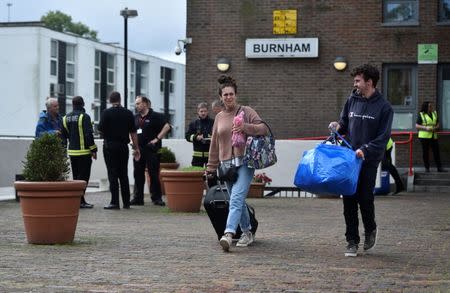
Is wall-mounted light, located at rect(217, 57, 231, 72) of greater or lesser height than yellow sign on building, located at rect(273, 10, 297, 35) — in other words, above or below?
below

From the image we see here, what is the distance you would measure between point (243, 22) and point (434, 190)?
22.3ft

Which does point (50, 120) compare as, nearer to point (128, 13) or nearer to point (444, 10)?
point (444, 10)

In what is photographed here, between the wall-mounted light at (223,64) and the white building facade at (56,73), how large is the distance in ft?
131

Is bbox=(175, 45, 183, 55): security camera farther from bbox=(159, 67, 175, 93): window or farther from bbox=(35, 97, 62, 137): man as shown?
bbox=(159, 67, 175, 93): window

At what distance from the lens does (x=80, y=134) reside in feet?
53.6

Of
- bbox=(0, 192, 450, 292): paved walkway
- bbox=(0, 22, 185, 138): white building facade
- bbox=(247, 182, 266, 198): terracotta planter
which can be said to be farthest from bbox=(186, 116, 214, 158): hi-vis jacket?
bbox=(0, 22, 185, 138): white building facade

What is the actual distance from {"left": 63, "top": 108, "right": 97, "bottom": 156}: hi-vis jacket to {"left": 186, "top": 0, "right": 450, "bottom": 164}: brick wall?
10.3 m

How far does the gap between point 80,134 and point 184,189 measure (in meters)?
1.97

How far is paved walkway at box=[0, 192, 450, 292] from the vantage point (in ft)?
26.3

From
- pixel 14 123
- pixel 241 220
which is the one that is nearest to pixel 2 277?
pixel 241 220

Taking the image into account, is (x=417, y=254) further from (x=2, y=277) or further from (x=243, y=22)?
(x=243, y=22)

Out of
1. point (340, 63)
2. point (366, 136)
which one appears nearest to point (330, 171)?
point (366, 136)

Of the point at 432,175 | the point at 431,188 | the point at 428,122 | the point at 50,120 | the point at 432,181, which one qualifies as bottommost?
the point at 431,188

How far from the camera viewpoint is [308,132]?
26.1m
